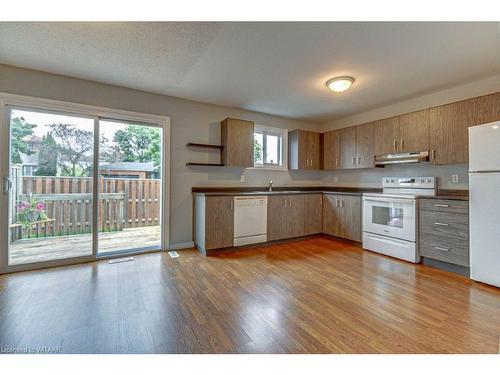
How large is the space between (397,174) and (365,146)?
717 mm

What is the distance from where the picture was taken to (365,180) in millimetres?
4340

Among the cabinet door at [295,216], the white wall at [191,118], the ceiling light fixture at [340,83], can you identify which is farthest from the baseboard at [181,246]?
the ceiling light fixture at [340,83]

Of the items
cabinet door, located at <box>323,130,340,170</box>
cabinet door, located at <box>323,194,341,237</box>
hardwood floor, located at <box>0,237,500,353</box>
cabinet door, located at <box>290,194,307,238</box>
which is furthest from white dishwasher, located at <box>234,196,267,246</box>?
cabinet door, located at <box>323,130,340,170</box>

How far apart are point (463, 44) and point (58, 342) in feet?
13.5

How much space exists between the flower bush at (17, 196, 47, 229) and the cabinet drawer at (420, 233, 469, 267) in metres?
4.98

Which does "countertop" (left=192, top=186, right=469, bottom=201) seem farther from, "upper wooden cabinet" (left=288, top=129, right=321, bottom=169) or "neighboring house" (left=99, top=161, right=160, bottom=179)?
"neighboring house" (left=99, top=161, right=160, bottom=179)

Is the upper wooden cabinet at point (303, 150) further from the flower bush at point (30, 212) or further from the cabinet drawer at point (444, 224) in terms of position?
the flower bush at point (30, 212)

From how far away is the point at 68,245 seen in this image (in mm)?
3010

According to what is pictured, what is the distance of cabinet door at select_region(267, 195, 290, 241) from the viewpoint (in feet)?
12.6

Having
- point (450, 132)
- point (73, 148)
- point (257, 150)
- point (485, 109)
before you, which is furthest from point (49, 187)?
point (485, 109)

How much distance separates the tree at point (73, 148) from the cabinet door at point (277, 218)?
9.03ft

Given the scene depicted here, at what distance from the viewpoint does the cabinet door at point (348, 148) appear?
4.24 meters

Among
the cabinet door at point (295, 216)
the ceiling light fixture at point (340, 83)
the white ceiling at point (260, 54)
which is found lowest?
the cabinet door at point (295, 216)

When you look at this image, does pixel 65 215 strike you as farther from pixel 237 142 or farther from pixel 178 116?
pixel 237 142
